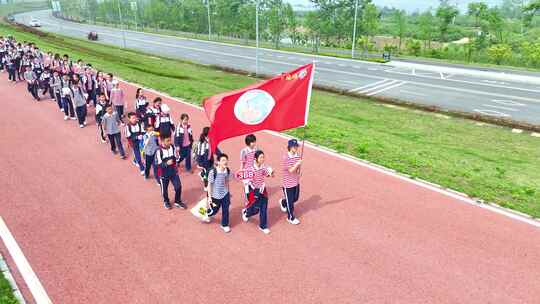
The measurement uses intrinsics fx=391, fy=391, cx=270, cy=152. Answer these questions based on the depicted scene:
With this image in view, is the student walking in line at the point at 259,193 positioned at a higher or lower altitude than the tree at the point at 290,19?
lower

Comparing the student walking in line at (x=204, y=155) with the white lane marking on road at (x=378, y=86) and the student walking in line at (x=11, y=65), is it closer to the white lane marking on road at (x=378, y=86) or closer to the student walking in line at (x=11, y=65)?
the student walking in line at (x=11, y=65)

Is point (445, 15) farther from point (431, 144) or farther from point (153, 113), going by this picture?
point (153, 113)

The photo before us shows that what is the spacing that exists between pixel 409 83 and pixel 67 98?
78.6 ft

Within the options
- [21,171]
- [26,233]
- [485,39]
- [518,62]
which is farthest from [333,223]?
[485,39]

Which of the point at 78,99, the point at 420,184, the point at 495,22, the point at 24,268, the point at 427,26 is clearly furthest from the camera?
the point at 427,26

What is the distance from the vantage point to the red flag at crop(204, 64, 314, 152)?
24.9 ft

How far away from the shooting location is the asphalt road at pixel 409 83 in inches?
916

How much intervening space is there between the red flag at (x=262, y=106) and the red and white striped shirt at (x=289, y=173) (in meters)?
0.82

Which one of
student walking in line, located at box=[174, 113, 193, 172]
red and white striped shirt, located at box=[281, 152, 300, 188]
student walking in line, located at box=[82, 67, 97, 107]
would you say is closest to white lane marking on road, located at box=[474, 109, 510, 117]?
red and white striped shirt, located at box=[281, 152, 300, 188]

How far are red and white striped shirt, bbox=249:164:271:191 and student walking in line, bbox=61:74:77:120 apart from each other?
1056 cm

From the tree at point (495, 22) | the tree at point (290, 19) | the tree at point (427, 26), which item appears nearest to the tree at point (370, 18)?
Result: the tree at point (427, 26)

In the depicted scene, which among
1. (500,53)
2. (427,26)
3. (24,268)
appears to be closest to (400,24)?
(427,26)

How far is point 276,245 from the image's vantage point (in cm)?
766

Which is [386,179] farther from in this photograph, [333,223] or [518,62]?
[518,62]
